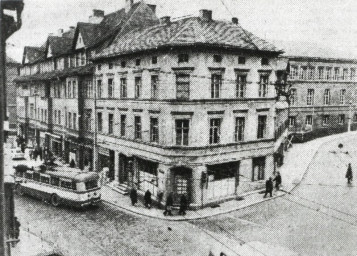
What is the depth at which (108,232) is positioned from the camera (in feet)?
66.0

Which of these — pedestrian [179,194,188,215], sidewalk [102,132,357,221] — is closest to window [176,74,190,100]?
pedestrian [179,194,188,215]

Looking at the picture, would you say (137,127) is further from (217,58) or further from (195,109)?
(217,58)

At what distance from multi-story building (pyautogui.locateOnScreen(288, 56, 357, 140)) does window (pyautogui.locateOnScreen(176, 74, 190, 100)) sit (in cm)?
2755

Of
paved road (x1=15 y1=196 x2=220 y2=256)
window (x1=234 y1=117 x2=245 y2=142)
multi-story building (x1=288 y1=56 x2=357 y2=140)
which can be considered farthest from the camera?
multi-story building (x1=288 y1=56 x2=357 y2=140)

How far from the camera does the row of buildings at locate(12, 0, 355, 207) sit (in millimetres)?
24531

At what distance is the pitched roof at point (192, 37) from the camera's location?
24266mm


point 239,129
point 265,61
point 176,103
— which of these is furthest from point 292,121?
point 176,103

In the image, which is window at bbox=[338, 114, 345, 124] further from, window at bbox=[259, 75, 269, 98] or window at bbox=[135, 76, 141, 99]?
window at bbox=[135, 76, 141, 99]

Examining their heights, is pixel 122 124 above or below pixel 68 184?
above

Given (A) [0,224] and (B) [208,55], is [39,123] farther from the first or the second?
(A) [0,224]

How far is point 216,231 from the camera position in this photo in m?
20.6

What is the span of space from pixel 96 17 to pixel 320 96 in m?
31.8

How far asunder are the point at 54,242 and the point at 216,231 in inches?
340

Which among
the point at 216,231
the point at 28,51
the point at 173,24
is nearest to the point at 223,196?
the point at 216,231
